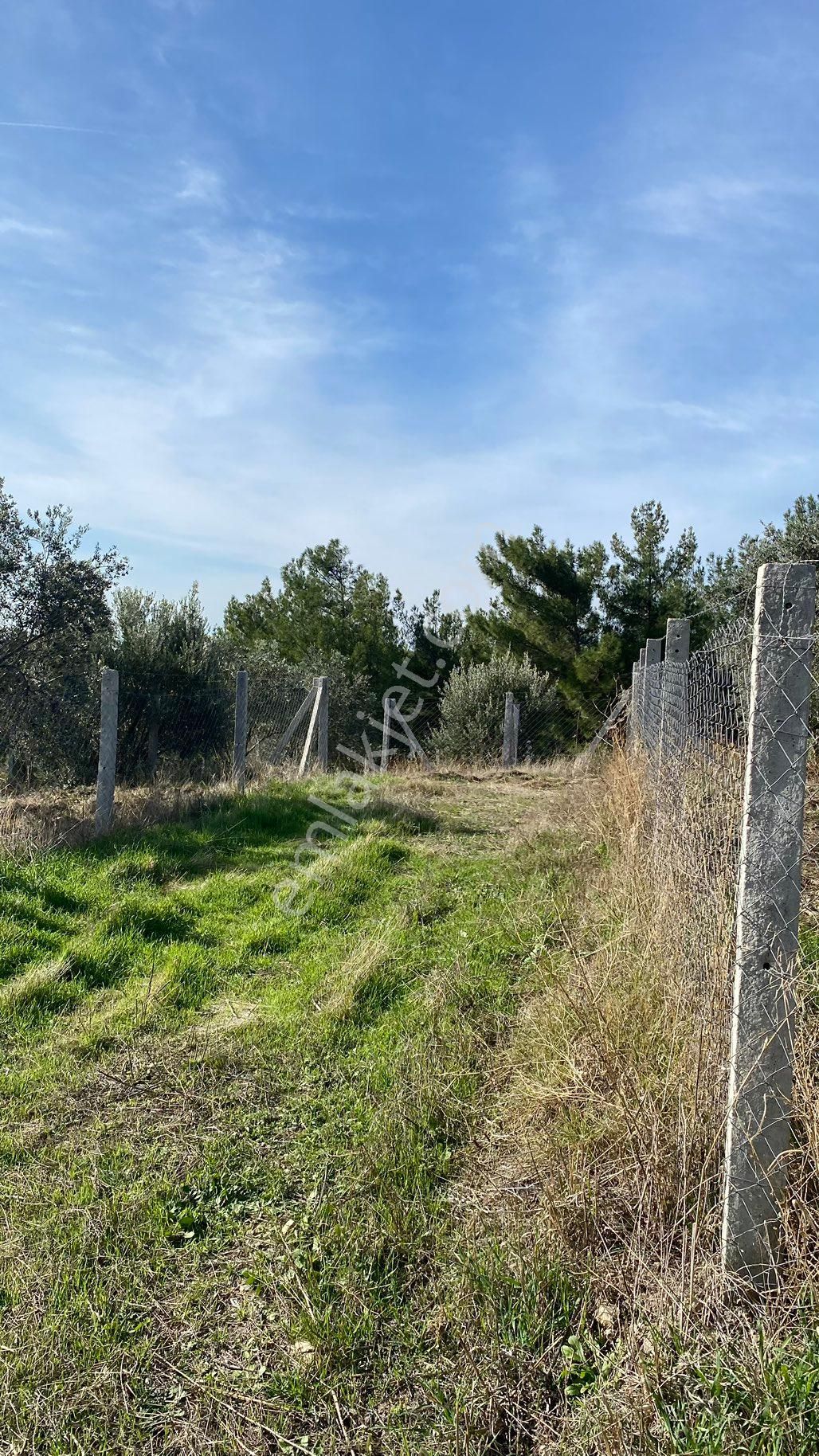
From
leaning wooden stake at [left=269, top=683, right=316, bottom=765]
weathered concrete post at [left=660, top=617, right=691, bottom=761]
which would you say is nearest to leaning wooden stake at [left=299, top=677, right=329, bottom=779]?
leaning wooden stake at [left=269, top=683, right=316, bottom=765]

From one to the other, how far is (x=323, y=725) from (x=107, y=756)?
4067 mm

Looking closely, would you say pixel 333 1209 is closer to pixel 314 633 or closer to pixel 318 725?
pixel 318 725

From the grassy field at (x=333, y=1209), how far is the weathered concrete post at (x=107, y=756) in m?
2.24

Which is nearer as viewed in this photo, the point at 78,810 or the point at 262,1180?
the point at 262,1180

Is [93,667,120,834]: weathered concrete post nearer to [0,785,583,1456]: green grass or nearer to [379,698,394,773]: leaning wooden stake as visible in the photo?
[0,785,583,1456]: green grass

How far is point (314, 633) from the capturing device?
22.0m

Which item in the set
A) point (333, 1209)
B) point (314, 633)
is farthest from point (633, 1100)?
point (314, 633)

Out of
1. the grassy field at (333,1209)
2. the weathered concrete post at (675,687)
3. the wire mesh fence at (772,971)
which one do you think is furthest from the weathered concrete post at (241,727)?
the wire mesh fence at (772,971)

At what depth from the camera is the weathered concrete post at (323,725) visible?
11.3 metres

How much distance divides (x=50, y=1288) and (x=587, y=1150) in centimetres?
170

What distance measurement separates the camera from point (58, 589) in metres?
10.1

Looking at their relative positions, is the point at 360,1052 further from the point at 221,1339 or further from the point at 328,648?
the point at 328,648

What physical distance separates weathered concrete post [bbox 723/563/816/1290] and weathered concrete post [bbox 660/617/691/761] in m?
2.52

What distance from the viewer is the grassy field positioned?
2006 millimetres
